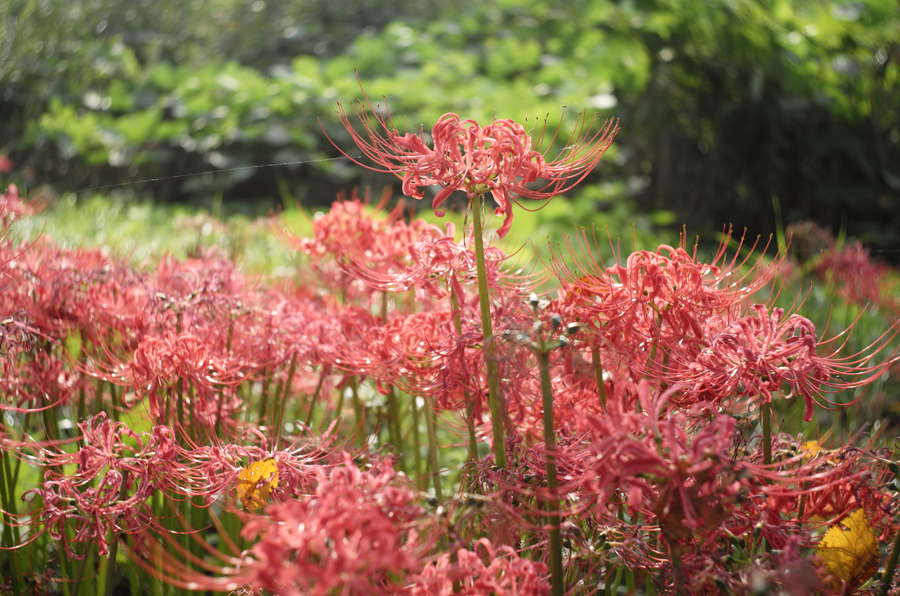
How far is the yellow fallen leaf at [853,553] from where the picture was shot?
855 mm

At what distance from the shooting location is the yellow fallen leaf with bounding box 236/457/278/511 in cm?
81

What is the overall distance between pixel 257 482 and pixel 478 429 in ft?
1.17

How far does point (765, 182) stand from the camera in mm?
4672

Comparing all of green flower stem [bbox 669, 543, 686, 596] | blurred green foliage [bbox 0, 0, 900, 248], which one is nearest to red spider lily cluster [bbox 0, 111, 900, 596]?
green flower stem [bbox 669, 543, 686, 596]

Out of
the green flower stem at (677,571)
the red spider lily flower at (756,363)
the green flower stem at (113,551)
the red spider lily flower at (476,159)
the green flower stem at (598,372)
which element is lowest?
the green flower stem at (113,551)

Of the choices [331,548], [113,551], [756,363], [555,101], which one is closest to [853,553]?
[756,363]

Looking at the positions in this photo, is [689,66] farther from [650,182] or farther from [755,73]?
[650,182]

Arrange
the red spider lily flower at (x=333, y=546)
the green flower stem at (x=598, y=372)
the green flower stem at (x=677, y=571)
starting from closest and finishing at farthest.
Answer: the red spider lily flower at (x=333, y=546)
the green flower stem at (x=677, y=571)
the green flower stem at (x=598, y=372)

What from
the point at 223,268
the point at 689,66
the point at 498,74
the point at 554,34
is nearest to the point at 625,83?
the point at 689,66

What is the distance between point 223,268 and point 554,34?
23.1ft

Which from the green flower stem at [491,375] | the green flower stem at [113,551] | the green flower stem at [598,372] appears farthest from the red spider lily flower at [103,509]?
the green flower stem at [598,372]

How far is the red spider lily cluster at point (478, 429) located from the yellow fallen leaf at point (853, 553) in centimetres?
2

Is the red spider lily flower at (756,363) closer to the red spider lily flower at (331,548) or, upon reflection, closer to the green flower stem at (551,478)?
the green flower stem at (551,478)

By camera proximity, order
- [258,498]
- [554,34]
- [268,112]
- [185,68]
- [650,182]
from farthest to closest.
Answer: [554,34], [185,68], [268,112], [650,182], [258,498]
